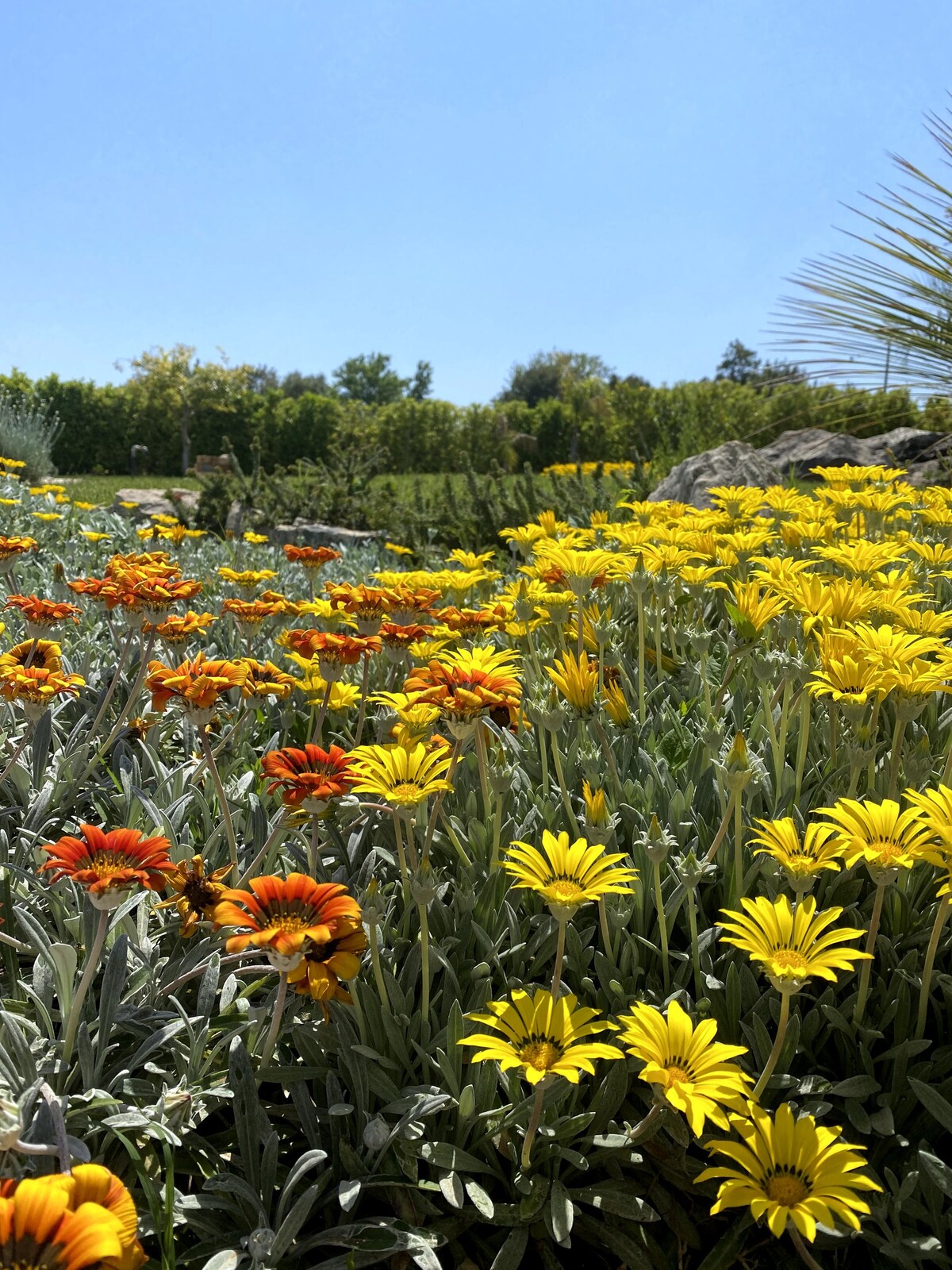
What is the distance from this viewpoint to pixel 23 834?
2.03m

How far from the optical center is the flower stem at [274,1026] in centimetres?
123

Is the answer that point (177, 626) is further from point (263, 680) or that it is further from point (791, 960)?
point (791, 960)

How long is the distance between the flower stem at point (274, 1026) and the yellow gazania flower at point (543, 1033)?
0.83ft

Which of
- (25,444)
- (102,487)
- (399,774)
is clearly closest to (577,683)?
(399,774)

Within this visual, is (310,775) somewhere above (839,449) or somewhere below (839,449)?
below

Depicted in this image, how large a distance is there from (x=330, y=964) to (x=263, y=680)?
1.01m

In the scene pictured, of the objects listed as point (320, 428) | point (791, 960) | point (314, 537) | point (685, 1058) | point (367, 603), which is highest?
point (320, 428)

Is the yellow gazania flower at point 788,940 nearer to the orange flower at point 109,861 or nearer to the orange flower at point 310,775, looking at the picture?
the orange flower at point 310,775

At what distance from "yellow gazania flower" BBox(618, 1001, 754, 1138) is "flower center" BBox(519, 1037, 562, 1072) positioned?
0.09 metres

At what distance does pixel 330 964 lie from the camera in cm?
123

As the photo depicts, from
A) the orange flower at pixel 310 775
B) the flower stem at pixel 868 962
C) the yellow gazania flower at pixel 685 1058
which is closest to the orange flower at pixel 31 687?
the orange flower at pixel 310 775

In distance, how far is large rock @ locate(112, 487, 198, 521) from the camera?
8.44m

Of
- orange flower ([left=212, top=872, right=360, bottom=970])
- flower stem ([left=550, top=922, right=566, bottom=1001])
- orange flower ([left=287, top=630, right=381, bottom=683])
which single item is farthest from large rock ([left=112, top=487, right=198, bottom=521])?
flower stem ([left=550, top=922, right=566, bottom=1001])

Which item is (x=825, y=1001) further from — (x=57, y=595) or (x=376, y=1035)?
(x=57, y=595)
